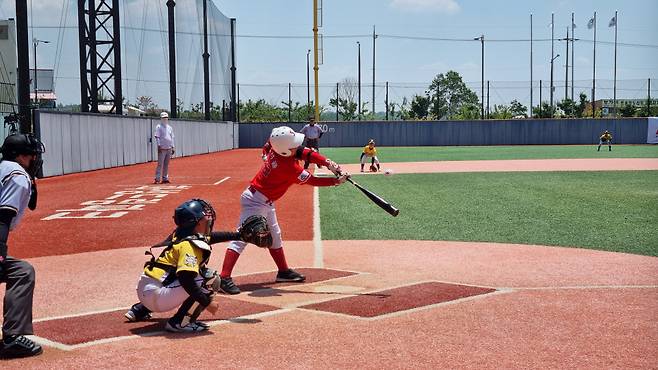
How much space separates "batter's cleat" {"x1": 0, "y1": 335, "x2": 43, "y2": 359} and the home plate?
3073 millimetres

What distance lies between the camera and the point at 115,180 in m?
23.0

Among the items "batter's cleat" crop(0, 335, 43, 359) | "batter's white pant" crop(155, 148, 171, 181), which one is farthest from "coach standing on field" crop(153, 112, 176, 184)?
"batter's cleat" crop(0, 335, 43, 359)

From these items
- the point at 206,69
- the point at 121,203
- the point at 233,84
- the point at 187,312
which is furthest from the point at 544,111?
the point at 187,312

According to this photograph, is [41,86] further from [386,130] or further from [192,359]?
[192,359]

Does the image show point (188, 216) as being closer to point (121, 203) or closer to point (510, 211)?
point (510, 211)

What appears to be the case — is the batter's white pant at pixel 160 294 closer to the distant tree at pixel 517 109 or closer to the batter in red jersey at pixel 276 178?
the batter in red jersey at pixel 276 178

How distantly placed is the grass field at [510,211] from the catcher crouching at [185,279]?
5.64m

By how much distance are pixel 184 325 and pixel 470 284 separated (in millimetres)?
3324

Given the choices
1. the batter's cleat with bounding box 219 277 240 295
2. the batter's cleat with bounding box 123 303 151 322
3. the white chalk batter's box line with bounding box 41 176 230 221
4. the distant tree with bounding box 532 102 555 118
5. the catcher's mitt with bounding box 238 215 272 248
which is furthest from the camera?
the distant tree with bounding box 532 102 555 118

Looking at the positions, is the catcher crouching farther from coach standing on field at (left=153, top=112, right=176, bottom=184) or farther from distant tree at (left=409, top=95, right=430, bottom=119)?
distant tree at (left=409, top=95, right=430, bottom=119)

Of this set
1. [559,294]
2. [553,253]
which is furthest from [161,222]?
[559,294]

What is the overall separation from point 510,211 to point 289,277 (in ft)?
25.4

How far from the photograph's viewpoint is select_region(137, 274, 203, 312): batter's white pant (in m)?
5.84

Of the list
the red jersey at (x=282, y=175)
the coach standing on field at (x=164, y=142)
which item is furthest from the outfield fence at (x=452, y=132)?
the red jersey at (x=282, y=175)
